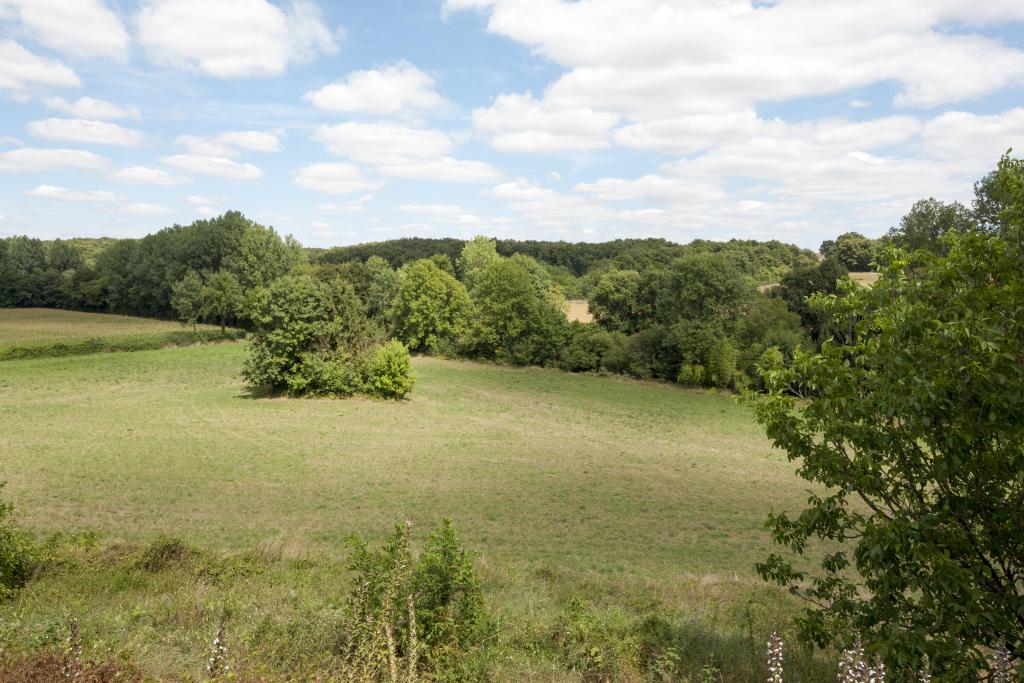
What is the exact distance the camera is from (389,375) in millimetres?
44094

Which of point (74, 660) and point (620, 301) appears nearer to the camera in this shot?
point (74, 660)

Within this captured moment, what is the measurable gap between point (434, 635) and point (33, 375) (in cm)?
5738

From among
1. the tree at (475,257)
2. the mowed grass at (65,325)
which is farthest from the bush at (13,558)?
the tree at (475,257)

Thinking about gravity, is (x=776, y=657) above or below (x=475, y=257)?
below

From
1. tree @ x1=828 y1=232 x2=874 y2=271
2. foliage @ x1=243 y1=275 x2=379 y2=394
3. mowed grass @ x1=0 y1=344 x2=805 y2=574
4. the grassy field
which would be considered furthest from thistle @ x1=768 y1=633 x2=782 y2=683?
tree @ x1=828 y1=232 x2=874 y2=271

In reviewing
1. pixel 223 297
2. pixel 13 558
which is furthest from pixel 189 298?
pixel 13 558

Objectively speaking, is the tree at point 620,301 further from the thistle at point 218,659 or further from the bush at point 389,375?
the thistle at point 218,659

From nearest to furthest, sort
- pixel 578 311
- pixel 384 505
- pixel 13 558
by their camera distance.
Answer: pixel 13 558, pixel 384 505, pixel 578 311

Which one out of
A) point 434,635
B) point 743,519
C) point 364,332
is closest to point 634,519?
point 743,519

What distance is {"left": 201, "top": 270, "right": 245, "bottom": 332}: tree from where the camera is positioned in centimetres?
7438

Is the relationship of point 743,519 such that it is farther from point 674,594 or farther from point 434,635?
point 434,635

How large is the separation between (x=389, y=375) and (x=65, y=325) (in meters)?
61.2

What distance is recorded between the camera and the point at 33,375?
159 feet

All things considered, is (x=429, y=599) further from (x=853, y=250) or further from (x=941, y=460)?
(x=853, y=250)
